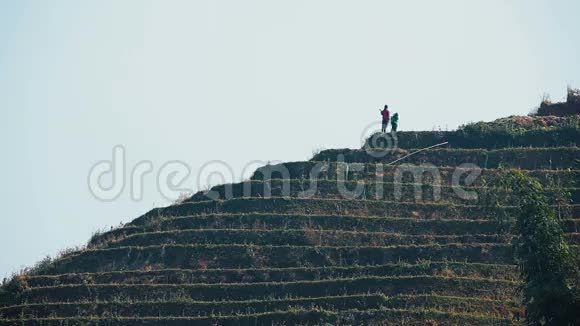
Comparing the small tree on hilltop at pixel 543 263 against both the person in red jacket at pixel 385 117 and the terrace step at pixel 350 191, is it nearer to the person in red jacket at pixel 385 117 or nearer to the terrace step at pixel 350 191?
the terrace step at pixel 350 191

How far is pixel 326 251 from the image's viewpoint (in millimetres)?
30281

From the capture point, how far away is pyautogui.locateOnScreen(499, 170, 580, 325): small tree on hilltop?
24.6m

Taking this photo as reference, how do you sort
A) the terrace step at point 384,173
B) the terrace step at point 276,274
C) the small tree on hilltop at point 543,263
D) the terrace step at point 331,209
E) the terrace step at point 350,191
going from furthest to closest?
the terrace step at point 384,173, the terrace step at point 350,191, the terrace step at point 331,209, the terrace step at point 276,274, the small tree on hilltop at point 543,263

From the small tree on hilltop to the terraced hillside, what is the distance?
2234 millimetres

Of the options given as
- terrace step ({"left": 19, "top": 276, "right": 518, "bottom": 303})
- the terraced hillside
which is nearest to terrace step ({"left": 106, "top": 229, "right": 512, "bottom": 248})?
the terraced hillside

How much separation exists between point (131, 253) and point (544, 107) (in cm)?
1643

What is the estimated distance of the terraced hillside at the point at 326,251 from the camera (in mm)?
28312

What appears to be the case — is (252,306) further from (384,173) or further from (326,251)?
Result: (384,173)

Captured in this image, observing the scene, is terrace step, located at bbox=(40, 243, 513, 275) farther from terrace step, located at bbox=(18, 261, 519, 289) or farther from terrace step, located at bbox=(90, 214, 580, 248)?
terrace step, located at bbox=(90, 214, 580, 248)

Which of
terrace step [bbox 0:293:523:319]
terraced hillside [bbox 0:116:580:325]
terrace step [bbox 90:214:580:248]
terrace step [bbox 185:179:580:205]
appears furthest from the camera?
terrace step [bbox 185:179:580:205]

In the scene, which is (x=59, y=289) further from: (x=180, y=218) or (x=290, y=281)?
(x=290, y=281)

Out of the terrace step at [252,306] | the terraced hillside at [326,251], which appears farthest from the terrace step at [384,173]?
the terrace step at [252,306]

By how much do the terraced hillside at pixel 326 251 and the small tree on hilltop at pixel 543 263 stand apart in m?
2.23

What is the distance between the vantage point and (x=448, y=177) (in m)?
33.5
